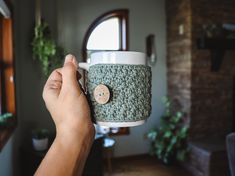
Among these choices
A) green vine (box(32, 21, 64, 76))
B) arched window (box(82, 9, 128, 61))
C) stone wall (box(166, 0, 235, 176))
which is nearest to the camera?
green vine (box(32, 21, 64, 76))

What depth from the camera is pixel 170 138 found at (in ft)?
10.4

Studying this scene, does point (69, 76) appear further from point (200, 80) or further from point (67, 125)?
point (200, 80)

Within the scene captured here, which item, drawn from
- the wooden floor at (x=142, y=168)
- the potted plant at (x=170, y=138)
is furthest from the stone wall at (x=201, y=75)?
the wooden floor at (x=142, y=168)

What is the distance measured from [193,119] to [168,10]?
1.61 m

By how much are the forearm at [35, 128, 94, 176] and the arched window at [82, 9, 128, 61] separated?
288 cm

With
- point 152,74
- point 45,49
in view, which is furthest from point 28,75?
point 152,74

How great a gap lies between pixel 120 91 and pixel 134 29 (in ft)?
A: 10.2

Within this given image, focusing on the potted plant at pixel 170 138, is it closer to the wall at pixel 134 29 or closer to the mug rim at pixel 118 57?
the wall at pixel 134 29

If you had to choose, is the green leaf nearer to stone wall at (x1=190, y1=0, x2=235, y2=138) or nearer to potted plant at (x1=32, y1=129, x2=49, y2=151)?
stone wall at (x1=190, y1=0, x2=235, y2=138)

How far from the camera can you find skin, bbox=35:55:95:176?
37 cm

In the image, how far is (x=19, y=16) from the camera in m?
2.60

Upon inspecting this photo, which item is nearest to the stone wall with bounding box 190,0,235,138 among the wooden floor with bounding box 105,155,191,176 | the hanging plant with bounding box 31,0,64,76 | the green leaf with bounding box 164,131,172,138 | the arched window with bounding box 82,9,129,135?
the green leaf with bounding box 164,131,172,138

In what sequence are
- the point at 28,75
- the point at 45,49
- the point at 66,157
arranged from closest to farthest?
the point at 66,157, the point at 45,49, the point at 28,75

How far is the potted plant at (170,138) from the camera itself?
3.06 metres
